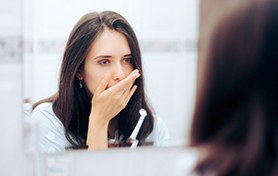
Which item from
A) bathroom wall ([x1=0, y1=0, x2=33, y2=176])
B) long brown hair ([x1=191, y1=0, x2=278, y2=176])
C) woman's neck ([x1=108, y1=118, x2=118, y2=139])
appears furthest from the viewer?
woman's neck ([x1=108, y1=118, x2=118, y2=139])

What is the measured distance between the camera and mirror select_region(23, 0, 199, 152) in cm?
123

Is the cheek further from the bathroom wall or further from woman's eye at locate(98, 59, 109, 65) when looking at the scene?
the bathroom wall

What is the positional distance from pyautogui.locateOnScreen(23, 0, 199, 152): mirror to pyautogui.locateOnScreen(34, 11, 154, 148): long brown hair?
0.06 feet

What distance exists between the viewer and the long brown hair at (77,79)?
126 centimetres

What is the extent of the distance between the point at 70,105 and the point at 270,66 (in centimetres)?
70

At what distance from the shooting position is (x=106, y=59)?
128cm

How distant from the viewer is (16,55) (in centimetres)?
123

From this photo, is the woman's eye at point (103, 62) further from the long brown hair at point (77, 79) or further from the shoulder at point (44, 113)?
the shoulder at point (44, 113)

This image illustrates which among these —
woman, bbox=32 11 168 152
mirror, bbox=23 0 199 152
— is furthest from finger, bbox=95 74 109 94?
mirror, bbox=23 0 199 152

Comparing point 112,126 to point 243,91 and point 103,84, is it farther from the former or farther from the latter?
point 243,91

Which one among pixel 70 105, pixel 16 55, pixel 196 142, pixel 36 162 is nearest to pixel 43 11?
pixel 16 55

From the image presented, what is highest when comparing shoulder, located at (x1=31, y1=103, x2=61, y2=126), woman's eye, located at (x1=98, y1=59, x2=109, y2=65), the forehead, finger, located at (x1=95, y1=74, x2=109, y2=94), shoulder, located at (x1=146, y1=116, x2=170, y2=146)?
the forehead

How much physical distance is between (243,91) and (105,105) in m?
0.65

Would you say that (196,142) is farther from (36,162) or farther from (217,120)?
(36,162)
